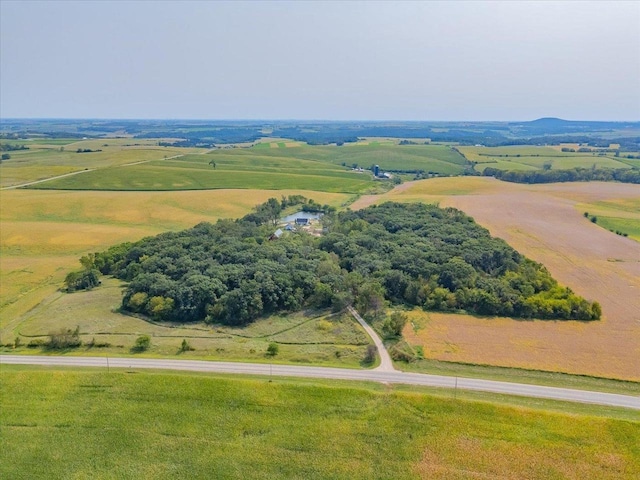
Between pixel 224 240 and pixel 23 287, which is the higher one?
pixel 224 240

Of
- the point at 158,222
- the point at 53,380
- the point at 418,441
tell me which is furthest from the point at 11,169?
the point at 418,441

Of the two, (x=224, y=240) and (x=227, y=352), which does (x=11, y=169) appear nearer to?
(x=224, y=240)

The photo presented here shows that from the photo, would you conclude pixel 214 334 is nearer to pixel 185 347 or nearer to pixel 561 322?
pixel 185 347

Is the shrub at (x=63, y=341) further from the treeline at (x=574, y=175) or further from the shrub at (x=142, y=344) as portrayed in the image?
the treeline at (x=574, y=175)

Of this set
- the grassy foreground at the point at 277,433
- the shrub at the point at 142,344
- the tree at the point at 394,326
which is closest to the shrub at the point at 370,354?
the tree at the point at 394,326

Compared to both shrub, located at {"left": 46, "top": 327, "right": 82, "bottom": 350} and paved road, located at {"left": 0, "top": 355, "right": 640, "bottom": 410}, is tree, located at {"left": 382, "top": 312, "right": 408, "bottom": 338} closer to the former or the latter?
paved road, located at {"left": 0, "top": 355, "right": 640, "bottom": 410}

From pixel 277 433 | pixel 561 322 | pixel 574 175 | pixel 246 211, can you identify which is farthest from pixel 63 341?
pixel 574 175

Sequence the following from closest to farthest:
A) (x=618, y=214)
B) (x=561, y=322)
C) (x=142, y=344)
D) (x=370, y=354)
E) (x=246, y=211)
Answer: (x=370, y=354), (x=142, y=344), (x=561, y=322), (x=618, y=214), (x=246, y=211)
